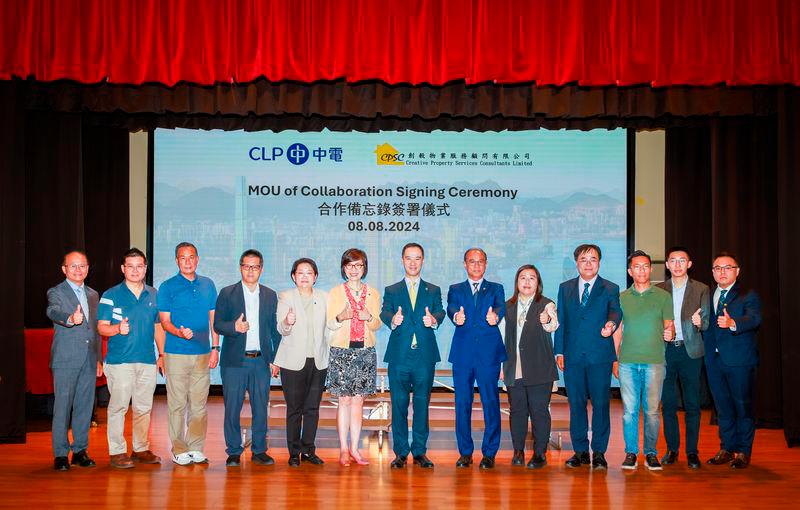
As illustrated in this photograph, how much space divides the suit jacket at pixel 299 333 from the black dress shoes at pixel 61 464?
147 centimetres

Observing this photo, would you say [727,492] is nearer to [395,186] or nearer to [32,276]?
[395,186]

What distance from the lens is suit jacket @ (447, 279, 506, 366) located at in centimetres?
511

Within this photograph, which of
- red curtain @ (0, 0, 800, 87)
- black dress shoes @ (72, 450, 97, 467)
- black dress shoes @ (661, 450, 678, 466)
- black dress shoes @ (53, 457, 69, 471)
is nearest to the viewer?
black dress shoes @ (53, 457, 69, 471)

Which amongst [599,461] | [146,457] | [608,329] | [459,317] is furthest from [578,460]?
[146,457]

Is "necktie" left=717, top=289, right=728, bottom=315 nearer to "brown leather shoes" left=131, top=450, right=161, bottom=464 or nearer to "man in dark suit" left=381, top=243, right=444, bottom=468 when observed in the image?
"man in dark suit" left=381, top=243, right=444, bottom=468

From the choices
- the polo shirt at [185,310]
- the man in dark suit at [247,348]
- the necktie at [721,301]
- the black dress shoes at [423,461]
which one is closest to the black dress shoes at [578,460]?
the black dress shoes at [423,461]

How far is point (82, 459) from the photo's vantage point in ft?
17.0

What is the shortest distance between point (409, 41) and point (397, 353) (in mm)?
2269

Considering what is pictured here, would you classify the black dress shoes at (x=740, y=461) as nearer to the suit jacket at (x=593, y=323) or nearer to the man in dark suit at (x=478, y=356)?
the suit jacket at (x=593, y=323)

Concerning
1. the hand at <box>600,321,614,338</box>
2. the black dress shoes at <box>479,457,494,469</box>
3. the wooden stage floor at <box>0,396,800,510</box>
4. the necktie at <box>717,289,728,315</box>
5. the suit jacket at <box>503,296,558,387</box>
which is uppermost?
the necktie at <box>717,289,728,315</box>

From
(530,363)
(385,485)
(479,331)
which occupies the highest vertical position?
(479,331)

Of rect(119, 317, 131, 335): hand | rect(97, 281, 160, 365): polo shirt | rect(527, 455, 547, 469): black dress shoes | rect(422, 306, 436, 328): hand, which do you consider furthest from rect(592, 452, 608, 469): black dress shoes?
rect(119, 317, 131, 335): hand

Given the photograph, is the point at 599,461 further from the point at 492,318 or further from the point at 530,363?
the point at 492,318

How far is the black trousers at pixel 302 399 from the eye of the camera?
16.8 feet
